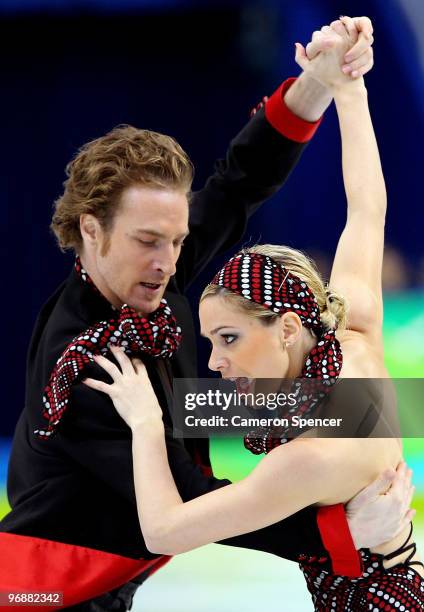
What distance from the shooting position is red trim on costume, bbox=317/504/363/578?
7.30ft

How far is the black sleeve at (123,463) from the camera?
7.54 feet

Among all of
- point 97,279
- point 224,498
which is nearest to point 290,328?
point 224,498

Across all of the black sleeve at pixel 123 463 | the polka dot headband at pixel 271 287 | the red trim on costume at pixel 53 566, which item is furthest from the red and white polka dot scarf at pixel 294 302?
the red trim on costume at pixel 53 566

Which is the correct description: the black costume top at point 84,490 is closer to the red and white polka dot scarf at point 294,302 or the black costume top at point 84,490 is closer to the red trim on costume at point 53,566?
the red trim on costume at point 53,566

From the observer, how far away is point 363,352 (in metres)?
2.39

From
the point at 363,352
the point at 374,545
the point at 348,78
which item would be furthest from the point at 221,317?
the point at 348,78

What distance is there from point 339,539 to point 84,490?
714mm

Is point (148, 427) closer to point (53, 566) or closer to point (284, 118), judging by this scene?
point (53, 566)

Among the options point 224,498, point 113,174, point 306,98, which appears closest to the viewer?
point 224,498

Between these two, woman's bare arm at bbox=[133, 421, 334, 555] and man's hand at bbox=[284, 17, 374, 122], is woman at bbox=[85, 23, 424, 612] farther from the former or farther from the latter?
man's hand at bbox=[284, 17, 374, 122]

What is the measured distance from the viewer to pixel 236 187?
3031 millimetres

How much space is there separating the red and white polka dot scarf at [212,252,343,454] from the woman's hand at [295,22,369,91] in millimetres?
717

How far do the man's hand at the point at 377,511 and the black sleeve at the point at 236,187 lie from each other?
3.41 feet

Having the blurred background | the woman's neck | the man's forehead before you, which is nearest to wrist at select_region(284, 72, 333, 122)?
the man's forehead
